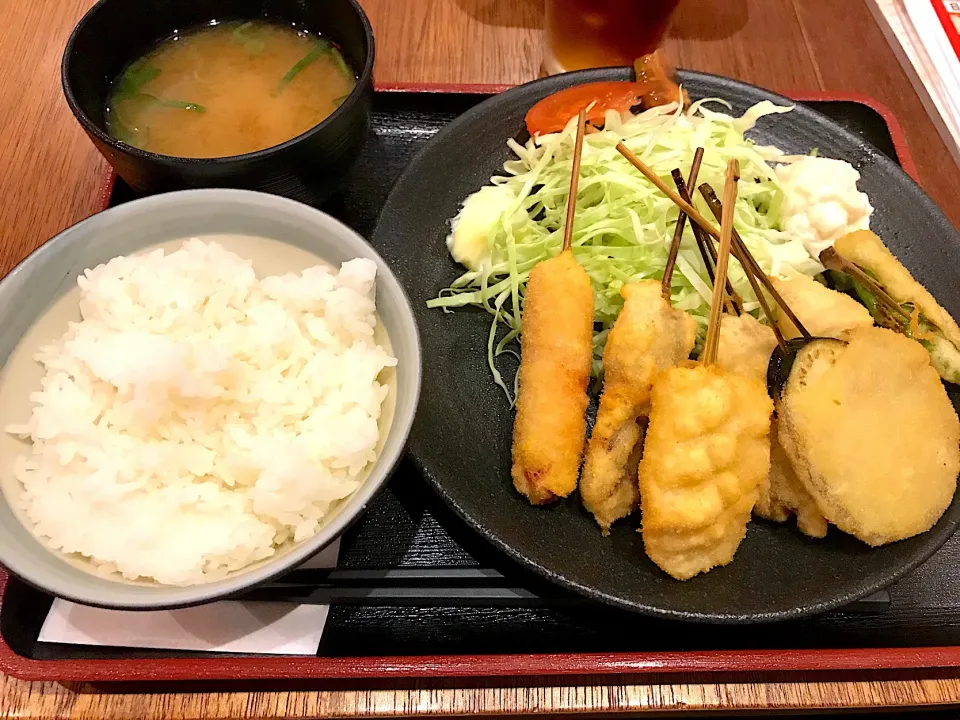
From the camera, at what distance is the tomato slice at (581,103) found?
2.10m

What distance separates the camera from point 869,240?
6.14 ft

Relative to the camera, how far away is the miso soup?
1798 mm

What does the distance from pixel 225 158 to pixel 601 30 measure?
1391mm

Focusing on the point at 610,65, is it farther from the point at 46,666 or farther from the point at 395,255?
the point at 46,666

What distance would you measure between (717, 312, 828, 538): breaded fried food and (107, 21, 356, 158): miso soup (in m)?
1.23

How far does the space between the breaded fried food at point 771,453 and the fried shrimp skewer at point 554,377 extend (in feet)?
1.16

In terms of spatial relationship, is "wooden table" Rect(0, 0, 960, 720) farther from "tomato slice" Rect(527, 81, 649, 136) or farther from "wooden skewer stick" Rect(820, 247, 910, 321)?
"wooden skewer stick" Rect(820, 247, 910, 321)

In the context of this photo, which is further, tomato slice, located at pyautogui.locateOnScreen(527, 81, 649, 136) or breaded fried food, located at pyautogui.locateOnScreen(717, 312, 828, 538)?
tomato slice, located at pyautogui.locateOnScreen(527, 81, 649, 136)

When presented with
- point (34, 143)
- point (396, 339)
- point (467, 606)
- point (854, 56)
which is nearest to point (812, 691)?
point (467, 606)

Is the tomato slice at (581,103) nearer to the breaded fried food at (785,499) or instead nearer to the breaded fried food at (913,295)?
the breaded fried food at (913,295)

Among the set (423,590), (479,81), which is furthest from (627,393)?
(479,81)

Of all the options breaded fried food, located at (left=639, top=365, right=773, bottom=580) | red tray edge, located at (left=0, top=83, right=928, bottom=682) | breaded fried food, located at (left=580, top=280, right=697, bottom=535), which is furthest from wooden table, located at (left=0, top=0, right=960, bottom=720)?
breaded fried food, located at (left=580, top=280, right=697, bottom=535)

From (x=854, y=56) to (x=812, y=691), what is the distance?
246 cm

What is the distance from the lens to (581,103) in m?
2.12
